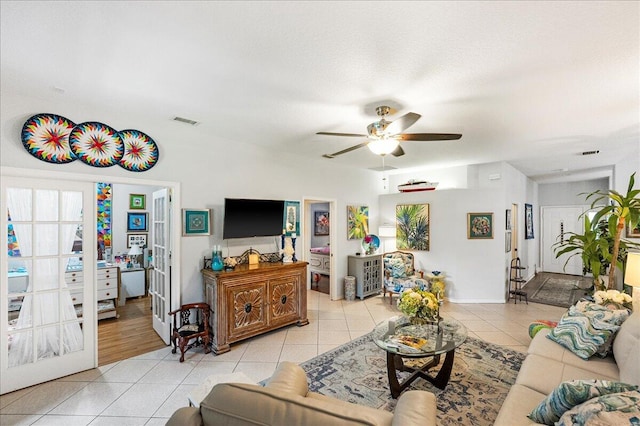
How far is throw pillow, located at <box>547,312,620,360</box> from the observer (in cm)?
235

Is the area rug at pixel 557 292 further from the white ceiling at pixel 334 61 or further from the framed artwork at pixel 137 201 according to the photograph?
the framed artwork at pixel 137 201

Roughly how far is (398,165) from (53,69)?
5147mm

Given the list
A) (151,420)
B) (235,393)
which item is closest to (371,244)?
(151,420)

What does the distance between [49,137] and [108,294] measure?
9.77 ft

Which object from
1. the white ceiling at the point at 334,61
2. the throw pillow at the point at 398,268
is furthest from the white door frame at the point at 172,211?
the throw pillow at the point at 398,268

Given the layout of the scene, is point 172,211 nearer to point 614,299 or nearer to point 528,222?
point 614,299

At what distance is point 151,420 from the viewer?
2.24 metres

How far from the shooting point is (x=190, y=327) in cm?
337

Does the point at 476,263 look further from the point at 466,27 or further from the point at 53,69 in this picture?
the point at 53,69

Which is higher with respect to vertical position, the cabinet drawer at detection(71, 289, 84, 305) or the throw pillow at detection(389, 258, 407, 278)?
the cabinet drawer at detection(71, 289, 84, 305)

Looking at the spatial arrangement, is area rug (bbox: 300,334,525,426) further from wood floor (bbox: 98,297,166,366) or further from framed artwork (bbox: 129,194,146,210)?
framed artwork (bbox: 129,194,146,210)

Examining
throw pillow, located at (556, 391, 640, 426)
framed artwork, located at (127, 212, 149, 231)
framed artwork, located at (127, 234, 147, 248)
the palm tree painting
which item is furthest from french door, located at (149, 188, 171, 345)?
the palm tree painting

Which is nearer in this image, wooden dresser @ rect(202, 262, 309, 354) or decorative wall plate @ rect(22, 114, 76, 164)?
decorative wall plate @ rect(22, 114, 76, 164)

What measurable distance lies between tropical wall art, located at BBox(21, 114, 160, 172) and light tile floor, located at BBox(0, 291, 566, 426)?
2.14 m
